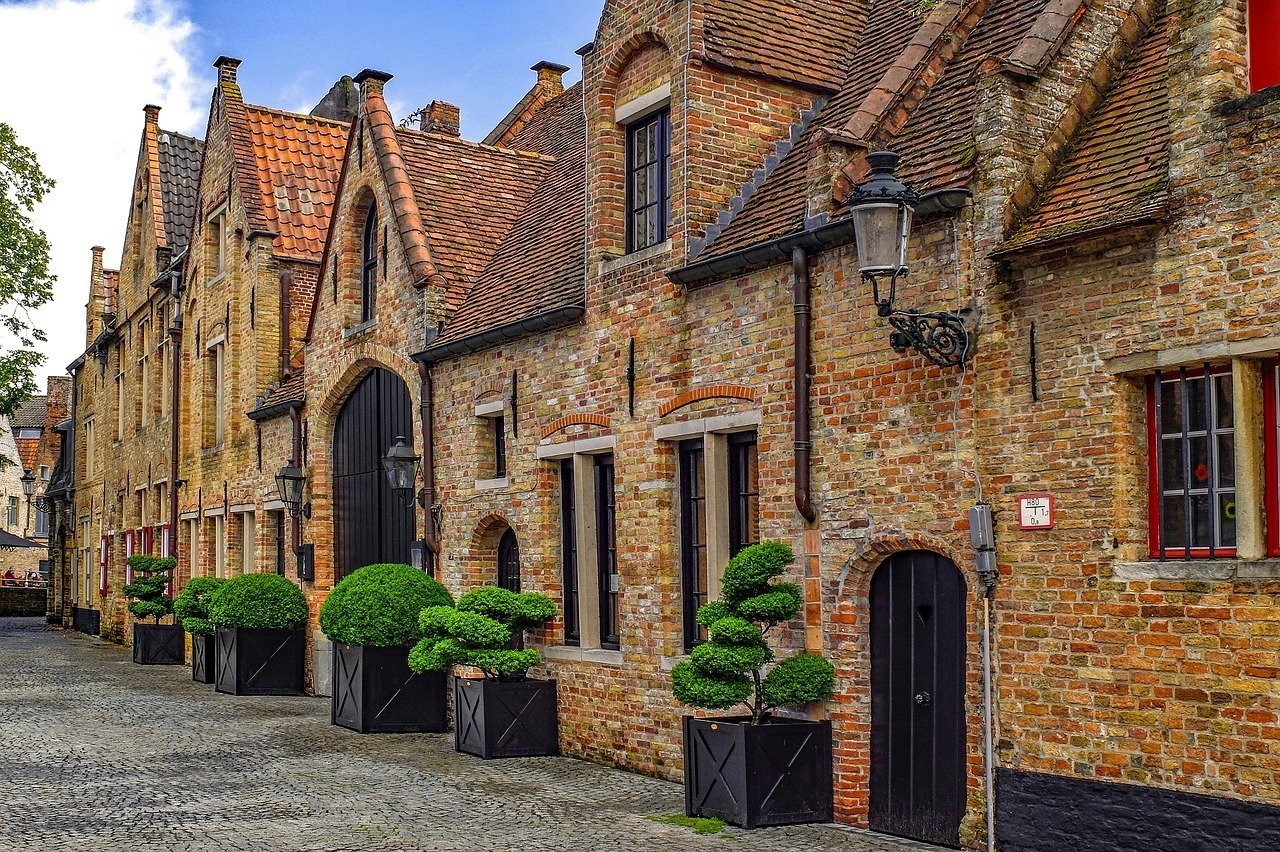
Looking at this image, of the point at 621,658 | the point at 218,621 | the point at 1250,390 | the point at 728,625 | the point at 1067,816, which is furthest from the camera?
the point at 218,621

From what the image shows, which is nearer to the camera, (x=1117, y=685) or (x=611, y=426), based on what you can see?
(x=1117, y=685)

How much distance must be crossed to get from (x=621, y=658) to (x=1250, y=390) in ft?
23.5

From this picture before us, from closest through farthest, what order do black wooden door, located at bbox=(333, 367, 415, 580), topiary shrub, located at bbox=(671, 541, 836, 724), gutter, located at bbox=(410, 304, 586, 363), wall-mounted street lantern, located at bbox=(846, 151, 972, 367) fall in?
wall-mounted street lantern, located at bbox=(846, 151, 972, 367)
topiary shrub, located at bbox=(671, 541, 836, 724)
gutter, located at bbox=(410, 304, 586, 363)
black wooden door, located at bbox=(333, 367, 415, 580)

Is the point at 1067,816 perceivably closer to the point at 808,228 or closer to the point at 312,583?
the point at 808,228

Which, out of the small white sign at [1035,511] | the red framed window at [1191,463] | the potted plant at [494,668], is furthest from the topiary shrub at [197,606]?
the red framed window at [1191,463]

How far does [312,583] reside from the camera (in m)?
21.7

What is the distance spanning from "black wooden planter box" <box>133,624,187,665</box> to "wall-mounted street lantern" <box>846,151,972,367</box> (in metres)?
21.5

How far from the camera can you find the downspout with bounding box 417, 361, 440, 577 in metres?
17.9

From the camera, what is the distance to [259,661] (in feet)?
70.5

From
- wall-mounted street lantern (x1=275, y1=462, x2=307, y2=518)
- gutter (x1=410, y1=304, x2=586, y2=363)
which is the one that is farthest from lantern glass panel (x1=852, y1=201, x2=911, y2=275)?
wall-mounted street lantern (x1=275, y1=462, x2=307, y2=518)

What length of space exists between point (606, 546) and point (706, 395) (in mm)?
2710

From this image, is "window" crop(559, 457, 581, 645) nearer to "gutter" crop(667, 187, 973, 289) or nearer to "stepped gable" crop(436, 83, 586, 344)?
"stepped gable" crop(436, 83, 586, 344)

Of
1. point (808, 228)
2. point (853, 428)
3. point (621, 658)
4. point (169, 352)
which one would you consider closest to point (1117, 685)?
point (853, 428)

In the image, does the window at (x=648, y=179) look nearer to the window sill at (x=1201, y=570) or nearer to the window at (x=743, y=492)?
the window at (x=743, y=492)
